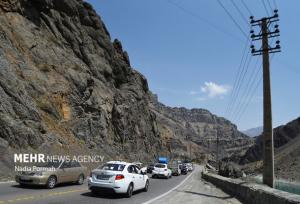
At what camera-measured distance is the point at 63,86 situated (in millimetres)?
50000

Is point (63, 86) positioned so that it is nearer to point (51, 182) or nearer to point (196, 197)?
point (51, 182)

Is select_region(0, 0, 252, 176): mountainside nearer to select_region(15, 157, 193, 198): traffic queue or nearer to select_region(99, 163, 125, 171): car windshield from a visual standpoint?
select_region(15, 157, 193, 198): traffic queue

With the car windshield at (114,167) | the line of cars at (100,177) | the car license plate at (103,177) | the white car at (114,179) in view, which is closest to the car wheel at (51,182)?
the line of cars at (100,177)

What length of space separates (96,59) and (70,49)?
7.16 m

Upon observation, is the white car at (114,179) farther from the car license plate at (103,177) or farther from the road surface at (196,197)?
the road surface at (196,197)

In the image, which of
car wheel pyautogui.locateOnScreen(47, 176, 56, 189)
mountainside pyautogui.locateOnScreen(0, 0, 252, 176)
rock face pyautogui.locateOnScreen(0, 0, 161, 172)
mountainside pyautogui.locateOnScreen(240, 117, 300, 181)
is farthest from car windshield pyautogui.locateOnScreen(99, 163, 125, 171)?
mountainside pyautogui.locateOnScreen(240, 117, 300, 181)

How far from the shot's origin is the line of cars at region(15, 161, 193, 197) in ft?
59.6

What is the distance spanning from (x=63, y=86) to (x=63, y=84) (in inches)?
14.5

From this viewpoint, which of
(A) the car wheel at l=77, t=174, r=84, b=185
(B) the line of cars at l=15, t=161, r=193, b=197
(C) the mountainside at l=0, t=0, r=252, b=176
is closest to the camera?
(B) the line of cars at l=15, t=161, r=193, b=197

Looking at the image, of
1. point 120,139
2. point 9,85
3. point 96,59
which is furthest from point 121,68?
point 9,85

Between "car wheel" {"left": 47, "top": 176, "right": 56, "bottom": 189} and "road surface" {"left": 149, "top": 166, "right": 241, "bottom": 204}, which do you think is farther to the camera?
"car wheel" {"left": 47, "top": 176, "right": 56, "bottom": 189}

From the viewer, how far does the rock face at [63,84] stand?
1500 inches

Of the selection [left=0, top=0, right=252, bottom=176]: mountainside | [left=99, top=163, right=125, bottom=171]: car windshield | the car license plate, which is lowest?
the car license plate

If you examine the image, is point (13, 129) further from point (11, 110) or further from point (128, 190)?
point (128, 190)
